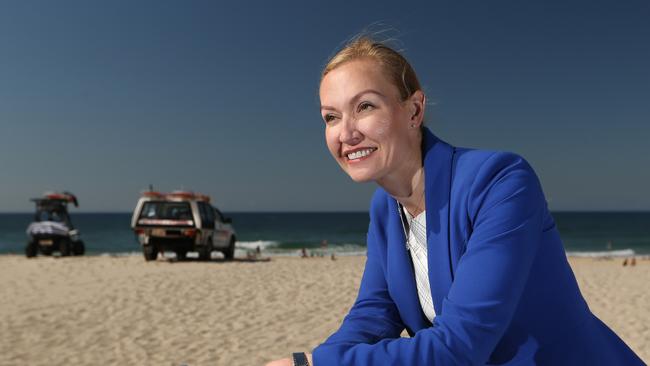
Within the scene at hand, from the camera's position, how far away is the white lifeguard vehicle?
16.8 meters

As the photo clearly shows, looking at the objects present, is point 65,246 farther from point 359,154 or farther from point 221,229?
point 359,154

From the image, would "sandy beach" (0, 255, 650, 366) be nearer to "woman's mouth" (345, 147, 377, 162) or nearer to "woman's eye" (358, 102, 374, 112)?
"woman's mouth" (345, 147, 377, 162)

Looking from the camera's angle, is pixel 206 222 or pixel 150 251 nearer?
pixel 206 222

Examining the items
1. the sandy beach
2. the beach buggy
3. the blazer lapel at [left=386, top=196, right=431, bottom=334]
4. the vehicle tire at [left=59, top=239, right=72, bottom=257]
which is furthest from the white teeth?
the vehicle tire at [left=59, top=239, right=72, bottom=257]

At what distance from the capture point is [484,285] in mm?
1128

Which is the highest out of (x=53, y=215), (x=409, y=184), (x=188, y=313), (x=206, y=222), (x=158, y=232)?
(x=409, y=184)

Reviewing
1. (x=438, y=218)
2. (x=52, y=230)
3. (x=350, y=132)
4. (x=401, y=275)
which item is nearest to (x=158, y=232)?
(x=52, y=230)

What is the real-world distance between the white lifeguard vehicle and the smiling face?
1587cm

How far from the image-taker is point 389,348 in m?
1.16

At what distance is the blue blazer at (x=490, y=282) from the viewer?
3.69 ft

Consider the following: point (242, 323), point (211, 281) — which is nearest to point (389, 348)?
point (242, 323)

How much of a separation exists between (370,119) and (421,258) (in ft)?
1.50

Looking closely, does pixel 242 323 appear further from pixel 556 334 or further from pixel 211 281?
pixel 556 334

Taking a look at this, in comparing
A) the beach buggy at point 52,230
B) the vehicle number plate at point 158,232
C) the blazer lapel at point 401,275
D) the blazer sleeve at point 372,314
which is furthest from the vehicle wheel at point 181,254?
the blazer lapel at point 401,275
